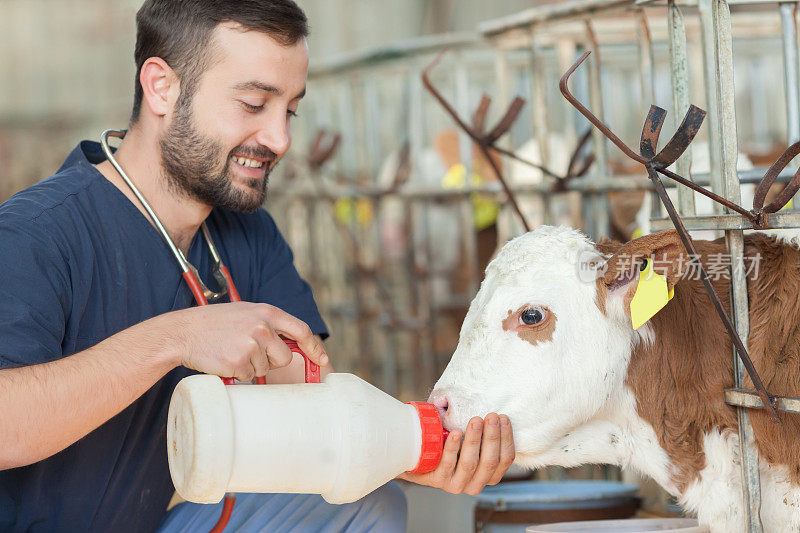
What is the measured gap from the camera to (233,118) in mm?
2322

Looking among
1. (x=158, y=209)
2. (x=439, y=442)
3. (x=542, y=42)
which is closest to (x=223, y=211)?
(x=158, y=209)

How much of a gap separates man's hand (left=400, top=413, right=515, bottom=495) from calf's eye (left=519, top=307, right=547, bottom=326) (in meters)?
0.24

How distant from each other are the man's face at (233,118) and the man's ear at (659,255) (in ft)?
3.03

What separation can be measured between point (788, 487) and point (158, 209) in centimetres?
171

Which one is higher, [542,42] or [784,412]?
[542,42]

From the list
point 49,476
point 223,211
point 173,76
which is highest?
point 173,76

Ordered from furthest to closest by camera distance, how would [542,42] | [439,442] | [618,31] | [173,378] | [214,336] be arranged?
1. [618,31]
2. [542,42]
3. [173,378]
4. [439,442]
5. [214,336]

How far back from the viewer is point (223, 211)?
2727 millimetres

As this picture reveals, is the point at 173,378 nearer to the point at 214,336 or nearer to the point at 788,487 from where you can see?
the point at 214,336

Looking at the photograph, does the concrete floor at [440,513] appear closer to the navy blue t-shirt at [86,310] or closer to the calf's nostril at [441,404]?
the navy blue t-shirt at [86,310]

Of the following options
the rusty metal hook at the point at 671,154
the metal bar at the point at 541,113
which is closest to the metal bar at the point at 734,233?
the rusty metal hook at the point at 671,154

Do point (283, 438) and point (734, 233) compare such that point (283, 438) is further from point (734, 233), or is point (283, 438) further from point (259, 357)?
point (734, 233)

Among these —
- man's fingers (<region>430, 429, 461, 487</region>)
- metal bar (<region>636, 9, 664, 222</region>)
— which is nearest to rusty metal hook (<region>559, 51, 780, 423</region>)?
man's fingers (<region>430, 429, 461, 487</region>)

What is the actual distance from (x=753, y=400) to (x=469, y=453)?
2.11 feet
